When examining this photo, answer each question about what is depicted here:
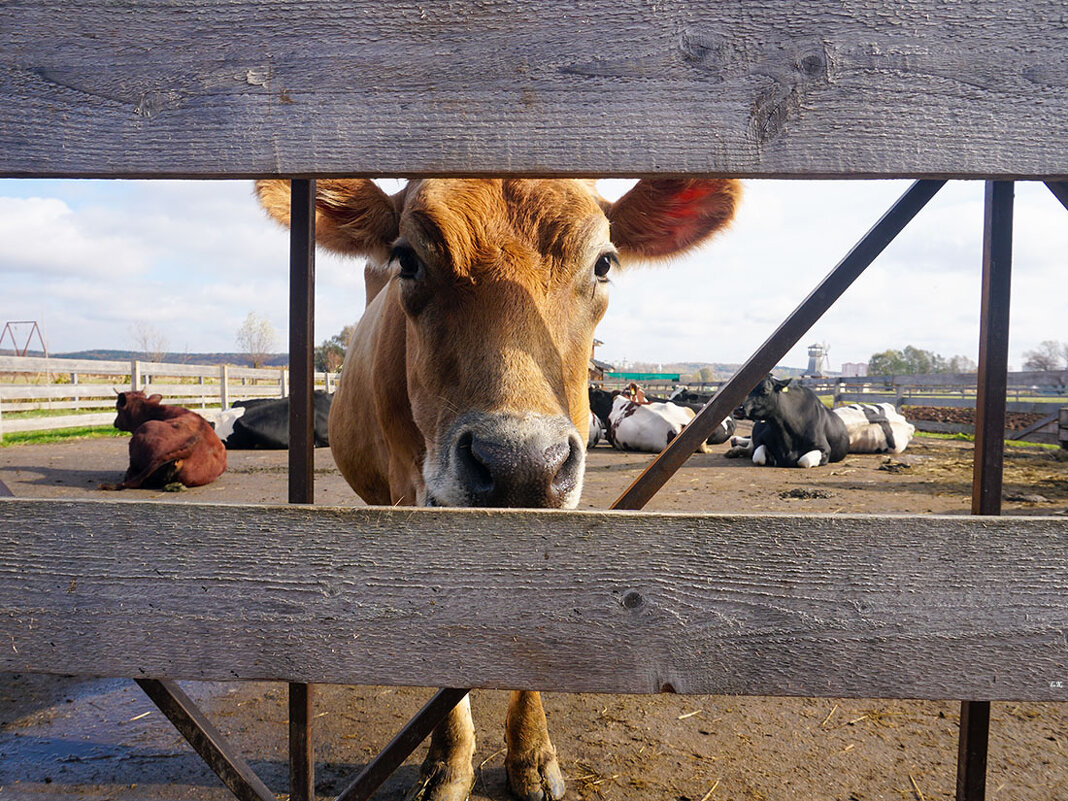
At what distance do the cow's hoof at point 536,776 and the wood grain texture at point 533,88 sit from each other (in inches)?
86.7

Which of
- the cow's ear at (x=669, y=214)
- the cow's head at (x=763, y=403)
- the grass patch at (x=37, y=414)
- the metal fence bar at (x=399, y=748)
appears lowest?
the grass patch at (x=37, y=414)

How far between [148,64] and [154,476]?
8.63 metres

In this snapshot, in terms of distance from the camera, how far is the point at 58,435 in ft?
45.1

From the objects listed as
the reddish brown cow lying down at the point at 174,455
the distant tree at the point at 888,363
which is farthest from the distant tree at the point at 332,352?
the distant tree at the point at 888,363

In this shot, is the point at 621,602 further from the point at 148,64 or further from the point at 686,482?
the point at 686,482

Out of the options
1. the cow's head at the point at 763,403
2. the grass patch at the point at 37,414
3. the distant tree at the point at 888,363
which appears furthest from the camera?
the distant tree at the point at 888,363

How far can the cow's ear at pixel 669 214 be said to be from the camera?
2.91 m

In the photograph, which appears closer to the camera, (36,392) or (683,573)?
(683,573)

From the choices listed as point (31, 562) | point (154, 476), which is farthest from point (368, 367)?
point (154, 476)

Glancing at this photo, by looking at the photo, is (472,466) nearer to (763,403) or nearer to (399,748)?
(399,748)

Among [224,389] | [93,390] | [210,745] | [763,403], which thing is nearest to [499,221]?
[210,745]

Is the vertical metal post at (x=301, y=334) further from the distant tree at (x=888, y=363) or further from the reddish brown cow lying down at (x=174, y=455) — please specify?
the distant tree at (x=888, y=363)

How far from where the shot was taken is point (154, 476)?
27.5 feet

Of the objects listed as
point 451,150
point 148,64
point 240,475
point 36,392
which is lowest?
point 240,475
